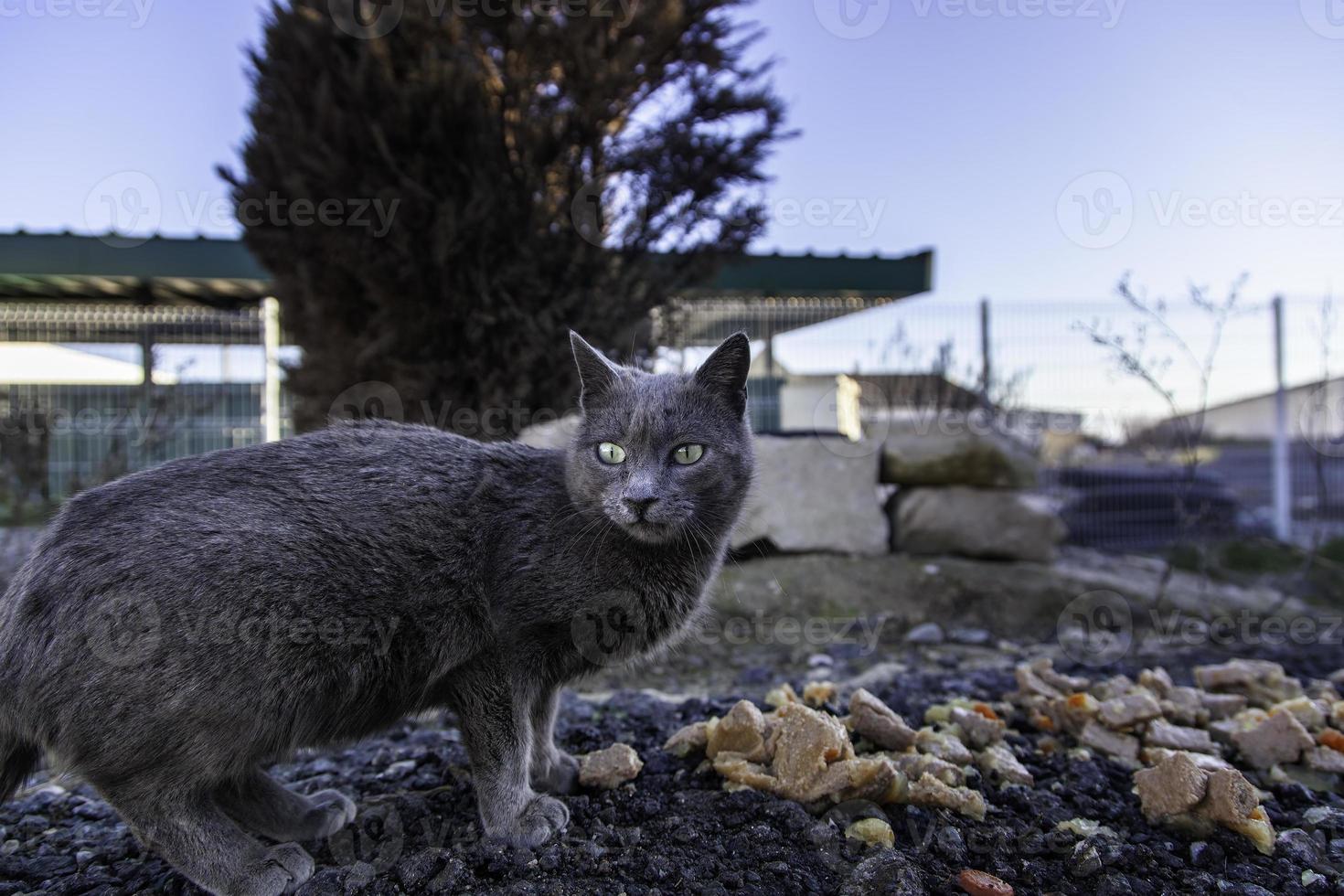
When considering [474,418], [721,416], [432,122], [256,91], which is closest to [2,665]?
[721,416]

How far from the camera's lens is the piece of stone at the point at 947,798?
7.99 feet

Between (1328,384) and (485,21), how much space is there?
923cm

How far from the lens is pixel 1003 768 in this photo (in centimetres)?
271

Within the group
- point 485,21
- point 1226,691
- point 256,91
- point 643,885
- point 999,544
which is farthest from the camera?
point 999,544

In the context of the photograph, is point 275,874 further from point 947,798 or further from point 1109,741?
point 1109,741

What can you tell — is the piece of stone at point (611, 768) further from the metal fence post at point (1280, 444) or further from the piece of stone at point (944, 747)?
the metal fence post at point (1280, 444)

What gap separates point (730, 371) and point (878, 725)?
1351mm

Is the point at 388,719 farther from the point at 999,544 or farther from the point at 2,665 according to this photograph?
the point at 999,544

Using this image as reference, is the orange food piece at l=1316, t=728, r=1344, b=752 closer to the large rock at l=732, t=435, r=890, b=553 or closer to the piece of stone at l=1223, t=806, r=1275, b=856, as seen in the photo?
the piece of stone at l=1223, t=806, r=1275, b=856

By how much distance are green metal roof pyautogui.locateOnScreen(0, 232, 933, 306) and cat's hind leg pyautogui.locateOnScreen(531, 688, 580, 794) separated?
22.7 ft

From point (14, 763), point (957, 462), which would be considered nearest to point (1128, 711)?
point (14, 763)

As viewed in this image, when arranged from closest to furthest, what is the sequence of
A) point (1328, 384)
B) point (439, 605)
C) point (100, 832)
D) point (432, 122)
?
point (439, 605), point (100, 832), point (432, 122), point (1328, 384)

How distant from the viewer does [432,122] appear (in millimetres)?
5250

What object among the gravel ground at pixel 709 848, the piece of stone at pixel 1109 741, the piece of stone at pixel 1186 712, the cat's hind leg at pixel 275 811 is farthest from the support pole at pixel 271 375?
the piece of stone at pixel 1186 712
